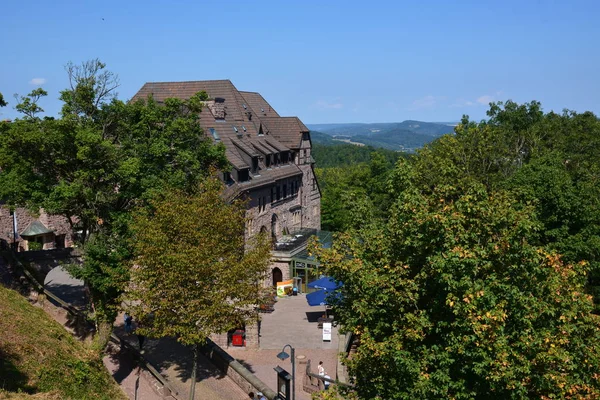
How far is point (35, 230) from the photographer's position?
39.4 m

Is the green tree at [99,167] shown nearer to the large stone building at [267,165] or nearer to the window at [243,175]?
the large stone building at [267,165]

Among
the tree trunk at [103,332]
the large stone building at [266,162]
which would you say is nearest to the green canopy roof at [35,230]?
the large stone building at [266,162]

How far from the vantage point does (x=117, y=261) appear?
72.1ft

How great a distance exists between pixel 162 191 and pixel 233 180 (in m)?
17.3

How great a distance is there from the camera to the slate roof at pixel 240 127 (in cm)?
4191

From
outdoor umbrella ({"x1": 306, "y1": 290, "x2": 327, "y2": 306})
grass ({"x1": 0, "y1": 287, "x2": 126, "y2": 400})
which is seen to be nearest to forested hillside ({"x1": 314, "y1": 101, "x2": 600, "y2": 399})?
grass ({"x1": 0, "y1": 287, "x2": 126, "y2": 400})

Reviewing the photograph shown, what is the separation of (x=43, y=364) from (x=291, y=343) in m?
13.8

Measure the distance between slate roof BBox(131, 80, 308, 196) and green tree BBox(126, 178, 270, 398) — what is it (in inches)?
671

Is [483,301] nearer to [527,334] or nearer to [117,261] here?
[527,334]

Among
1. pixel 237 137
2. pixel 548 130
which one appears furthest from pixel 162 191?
pixel 548 130

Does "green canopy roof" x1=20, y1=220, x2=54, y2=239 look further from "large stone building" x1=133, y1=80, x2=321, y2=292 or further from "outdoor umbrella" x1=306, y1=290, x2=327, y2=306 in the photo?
"outdoor umbrella" x1=306, y1=290, x2=327, y2=306

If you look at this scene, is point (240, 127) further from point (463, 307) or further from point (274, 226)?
point (463, 307)

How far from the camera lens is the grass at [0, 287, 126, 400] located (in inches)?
647

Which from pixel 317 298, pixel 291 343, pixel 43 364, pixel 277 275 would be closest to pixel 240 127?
pixel 277 275
